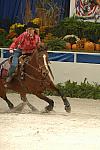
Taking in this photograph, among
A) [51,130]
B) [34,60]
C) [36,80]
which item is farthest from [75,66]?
[51,130]

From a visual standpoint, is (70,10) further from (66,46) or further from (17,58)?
(17,58)

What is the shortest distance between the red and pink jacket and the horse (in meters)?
0.27

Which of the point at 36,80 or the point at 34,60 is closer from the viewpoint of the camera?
the point at 34,60

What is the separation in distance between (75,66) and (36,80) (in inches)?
161

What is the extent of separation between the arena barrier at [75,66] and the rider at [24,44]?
3.95m

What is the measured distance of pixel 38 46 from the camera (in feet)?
38.1

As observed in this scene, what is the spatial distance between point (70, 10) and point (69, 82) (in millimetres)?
3936

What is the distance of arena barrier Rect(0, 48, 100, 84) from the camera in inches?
621

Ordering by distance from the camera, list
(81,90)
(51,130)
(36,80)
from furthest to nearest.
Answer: (81,90)
(36,80)
(51,130)

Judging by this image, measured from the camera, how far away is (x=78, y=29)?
17781 mm

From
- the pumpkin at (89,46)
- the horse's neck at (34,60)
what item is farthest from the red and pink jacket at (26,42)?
the pumpkin at (89,46)

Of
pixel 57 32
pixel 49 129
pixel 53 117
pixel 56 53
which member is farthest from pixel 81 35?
pixel 49 129

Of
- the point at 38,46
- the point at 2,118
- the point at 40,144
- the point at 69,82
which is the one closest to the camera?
the point at 40,144

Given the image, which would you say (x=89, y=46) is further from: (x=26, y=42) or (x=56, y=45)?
(x=26, y=42)
